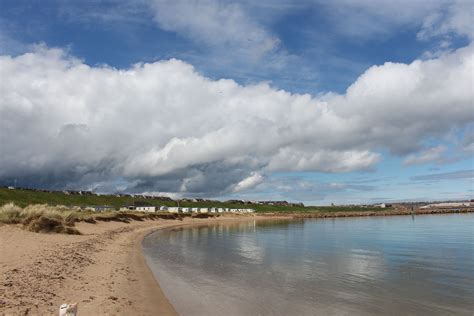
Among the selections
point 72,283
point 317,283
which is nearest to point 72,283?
point 72,283

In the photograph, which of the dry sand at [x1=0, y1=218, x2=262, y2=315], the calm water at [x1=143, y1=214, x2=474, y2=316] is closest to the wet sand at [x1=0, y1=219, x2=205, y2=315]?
the dry sand at [x1=0, y1=218, x2=262, y2=315]

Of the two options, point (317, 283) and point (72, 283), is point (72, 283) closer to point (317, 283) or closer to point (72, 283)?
point (72, 283)

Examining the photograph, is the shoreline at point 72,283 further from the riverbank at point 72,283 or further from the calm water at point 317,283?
the calm water at point 317,283

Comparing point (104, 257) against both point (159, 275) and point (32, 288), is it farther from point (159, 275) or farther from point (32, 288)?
point (32, 288)

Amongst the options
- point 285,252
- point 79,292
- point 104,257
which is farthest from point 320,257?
point 79,292

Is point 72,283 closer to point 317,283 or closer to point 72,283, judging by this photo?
point 72,283

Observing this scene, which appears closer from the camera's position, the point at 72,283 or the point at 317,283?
the point at 72,283

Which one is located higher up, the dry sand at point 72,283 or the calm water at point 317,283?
the dry sand at point 72,283

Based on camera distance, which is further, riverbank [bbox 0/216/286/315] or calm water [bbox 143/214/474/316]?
calm water [bbox 143/214/474/316]

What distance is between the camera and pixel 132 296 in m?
15.3

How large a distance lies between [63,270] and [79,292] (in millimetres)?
4094

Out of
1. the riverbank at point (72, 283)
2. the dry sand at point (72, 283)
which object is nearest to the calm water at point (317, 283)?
the riverbank at point (72, 283)

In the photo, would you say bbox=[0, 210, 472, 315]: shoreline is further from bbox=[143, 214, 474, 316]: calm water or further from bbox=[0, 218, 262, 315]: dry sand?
bbox=[143, 214, 474, 316]: calm water

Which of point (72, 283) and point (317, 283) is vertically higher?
point (72, 283)
